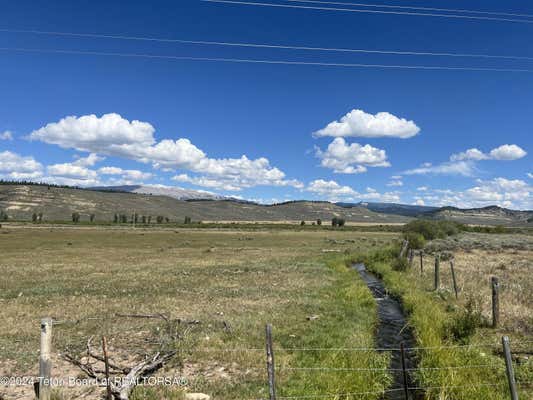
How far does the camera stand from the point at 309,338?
47.5ft

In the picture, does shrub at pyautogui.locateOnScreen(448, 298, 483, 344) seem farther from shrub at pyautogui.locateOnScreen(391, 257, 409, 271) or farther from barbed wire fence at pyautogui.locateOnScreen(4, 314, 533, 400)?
shrub at pyautogui.locateOnScreen(391, 257, 409, 271)

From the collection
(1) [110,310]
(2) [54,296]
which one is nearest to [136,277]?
(2) [54,296]

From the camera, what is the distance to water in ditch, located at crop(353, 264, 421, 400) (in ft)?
36.2

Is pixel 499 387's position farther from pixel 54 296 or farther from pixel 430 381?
pixel 54 296

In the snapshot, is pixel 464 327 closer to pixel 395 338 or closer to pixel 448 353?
pixel 448 353

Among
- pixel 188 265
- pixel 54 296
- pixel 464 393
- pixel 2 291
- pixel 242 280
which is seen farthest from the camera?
pixel 188 265

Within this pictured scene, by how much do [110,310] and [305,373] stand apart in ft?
36.3

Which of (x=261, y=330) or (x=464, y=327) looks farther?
(x=261, y=330)

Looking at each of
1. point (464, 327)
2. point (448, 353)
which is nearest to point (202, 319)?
point (448, 353)

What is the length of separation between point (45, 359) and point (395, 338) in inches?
502

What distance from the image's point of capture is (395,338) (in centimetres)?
1593

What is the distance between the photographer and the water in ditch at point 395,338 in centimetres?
1102

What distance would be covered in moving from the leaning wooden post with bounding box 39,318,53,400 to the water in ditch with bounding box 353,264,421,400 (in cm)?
828

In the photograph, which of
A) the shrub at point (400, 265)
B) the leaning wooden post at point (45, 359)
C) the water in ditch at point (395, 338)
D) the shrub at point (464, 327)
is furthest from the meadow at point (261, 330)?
the shrub at point (400, 265)
